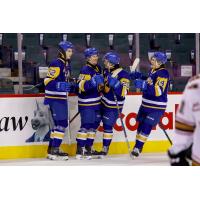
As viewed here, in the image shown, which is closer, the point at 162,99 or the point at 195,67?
the point at 162,99

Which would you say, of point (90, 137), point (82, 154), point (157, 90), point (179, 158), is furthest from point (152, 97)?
point (179, 158)

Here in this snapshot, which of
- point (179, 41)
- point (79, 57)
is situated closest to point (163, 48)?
point (179, 41)

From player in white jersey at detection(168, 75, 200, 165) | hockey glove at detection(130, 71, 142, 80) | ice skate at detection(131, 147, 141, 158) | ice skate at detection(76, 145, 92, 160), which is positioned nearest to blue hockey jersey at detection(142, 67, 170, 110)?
hockey glove at detection(130, 71, 142, 80)

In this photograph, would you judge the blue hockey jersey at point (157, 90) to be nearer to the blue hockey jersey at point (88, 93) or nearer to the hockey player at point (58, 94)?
the blue hockey jersey at point (88, 93)

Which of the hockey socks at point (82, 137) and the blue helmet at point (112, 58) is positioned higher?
the blue helmet at point (112, 58)

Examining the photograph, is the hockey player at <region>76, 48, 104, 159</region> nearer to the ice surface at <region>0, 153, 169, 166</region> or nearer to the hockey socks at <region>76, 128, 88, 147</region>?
the hockey socks at <region>76, 128, 88, 147</region>

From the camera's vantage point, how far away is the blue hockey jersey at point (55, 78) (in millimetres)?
5723

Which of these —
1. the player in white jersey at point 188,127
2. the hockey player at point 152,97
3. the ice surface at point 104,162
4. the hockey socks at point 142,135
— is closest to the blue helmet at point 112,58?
the hockey player at point 152,97

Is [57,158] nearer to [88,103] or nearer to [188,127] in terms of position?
[88,103]

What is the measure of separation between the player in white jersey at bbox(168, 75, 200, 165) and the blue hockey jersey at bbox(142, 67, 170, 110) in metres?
2.68

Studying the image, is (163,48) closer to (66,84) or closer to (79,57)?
(79,57)

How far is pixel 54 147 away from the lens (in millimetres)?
5887

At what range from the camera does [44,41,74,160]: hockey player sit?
5.72 meters

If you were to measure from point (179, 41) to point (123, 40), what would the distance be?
26.8 inches
